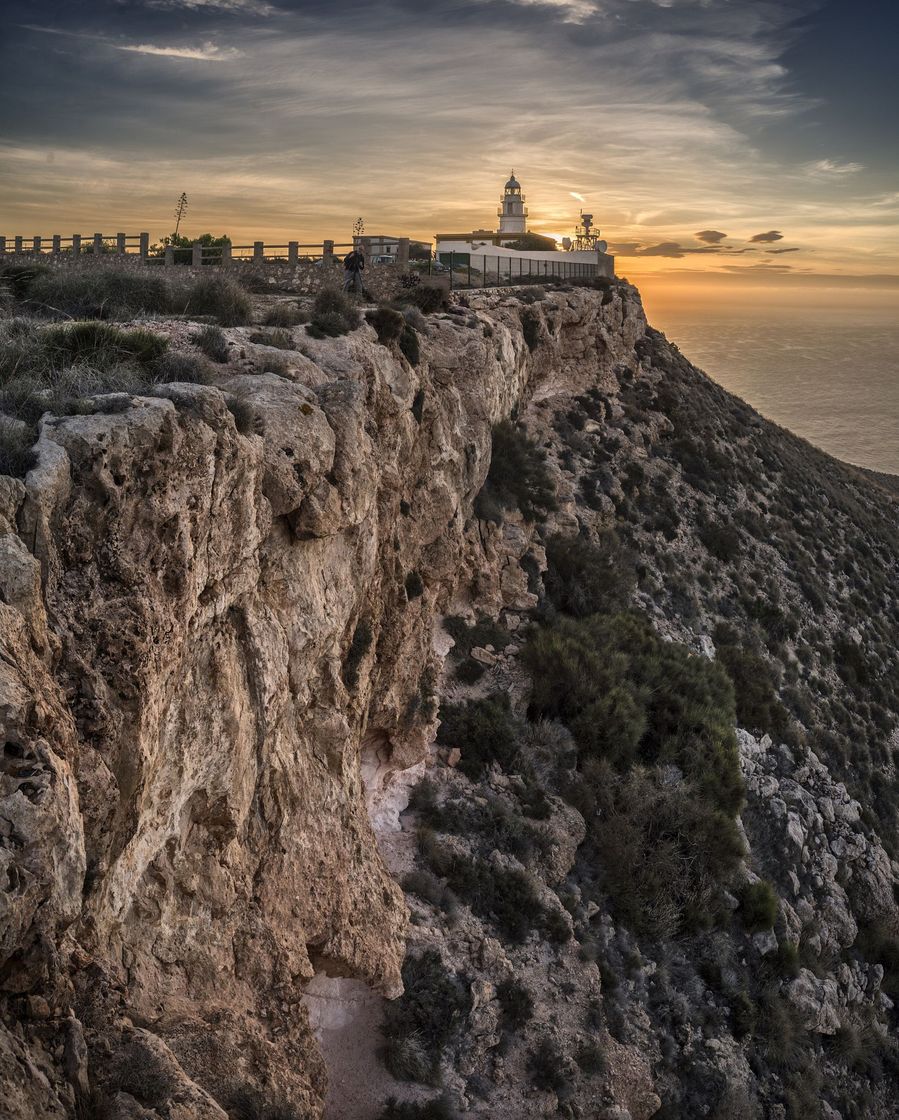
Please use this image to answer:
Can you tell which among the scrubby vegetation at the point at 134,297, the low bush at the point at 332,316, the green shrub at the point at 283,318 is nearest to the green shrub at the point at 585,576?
the low bush at the point at 332,316

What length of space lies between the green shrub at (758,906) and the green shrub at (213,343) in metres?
13.7

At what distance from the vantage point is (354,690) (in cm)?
1166

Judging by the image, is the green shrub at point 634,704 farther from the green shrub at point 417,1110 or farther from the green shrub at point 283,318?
the green shrub at point 283,318

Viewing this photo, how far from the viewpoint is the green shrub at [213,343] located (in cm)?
1079

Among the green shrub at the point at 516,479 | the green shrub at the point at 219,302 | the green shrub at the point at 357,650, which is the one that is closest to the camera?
the green shrub at the point at 357,650

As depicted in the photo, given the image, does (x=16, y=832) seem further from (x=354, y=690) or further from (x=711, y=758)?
(x=711, y=758)

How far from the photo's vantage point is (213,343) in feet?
36.0

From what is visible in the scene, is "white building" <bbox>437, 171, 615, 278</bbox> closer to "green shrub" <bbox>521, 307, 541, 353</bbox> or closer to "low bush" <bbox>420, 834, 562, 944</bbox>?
"green shrub" <bbox>521, 307, 541, 353</bbox>

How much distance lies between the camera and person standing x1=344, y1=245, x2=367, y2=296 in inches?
850

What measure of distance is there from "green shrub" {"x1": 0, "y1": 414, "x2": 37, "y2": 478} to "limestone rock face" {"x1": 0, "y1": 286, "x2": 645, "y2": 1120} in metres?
0.14

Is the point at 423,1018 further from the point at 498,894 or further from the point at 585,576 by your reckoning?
the point at 585,576

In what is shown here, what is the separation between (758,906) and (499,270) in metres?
29.2

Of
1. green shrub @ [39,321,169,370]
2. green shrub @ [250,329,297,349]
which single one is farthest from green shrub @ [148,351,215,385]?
green shrub @ [250,329,297,349]

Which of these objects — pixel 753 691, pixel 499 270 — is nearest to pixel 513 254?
pixel 499 270
